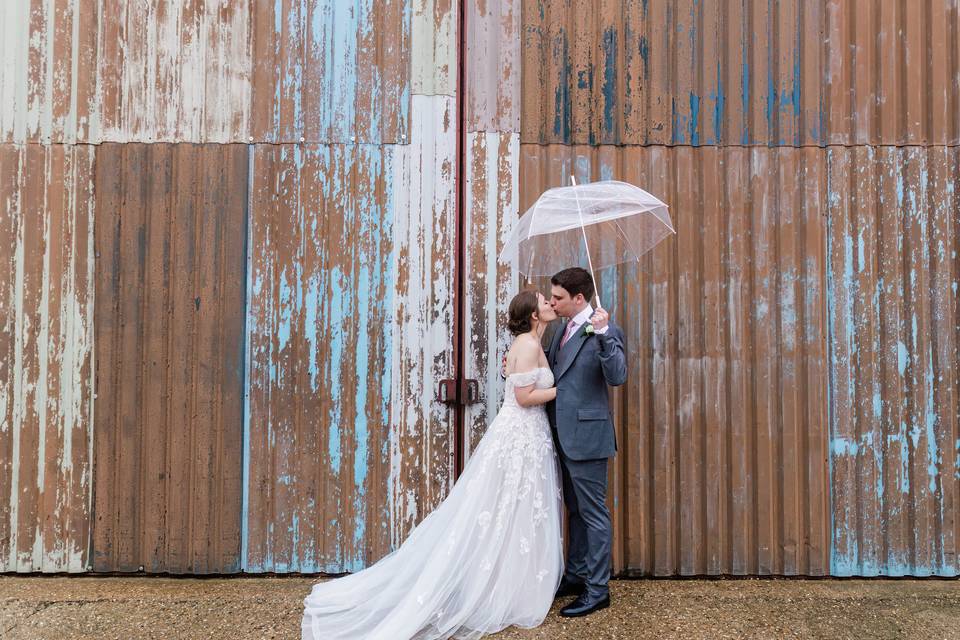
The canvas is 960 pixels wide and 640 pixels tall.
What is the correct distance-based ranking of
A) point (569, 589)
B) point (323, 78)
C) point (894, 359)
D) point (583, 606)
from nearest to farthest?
point (583, 606) < point (569, 589) < point (894, 359) < point (323, 78)

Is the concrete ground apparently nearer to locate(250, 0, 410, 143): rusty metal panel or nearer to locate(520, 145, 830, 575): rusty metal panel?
locate(520, 145, 830, 575): rusty metal panel

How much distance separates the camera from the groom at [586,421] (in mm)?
3557

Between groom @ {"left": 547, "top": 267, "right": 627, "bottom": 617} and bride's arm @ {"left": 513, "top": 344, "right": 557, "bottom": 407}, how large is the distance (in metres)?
0.09

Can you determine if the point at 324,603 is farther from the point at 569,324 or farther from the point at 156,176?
the point at 156,176

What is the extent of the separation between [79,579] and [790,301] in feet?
16.2

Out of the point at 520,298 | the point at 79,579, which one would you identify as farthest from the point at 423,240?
the point at 79,579

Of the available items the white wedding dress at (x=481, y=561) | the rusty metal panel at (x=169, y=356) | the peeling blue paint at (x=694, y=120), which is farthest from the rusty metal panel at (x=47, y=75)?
the peeling blue paint at (x=694, y=120)

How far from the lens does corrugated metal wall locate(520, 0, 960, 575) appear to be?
4.07m

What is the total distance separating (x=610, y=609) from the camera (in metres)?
3.64

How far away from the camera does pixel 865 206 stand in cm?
416

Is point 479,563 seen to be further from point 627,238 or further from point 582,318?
point 627,238

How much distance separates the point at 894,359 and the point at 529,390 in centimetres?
247

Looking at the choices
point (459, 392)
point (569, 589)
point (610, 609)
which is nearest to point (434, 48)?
point (459, 392)

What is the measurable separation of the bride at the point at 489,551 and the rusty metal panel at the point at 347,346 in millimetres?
507
